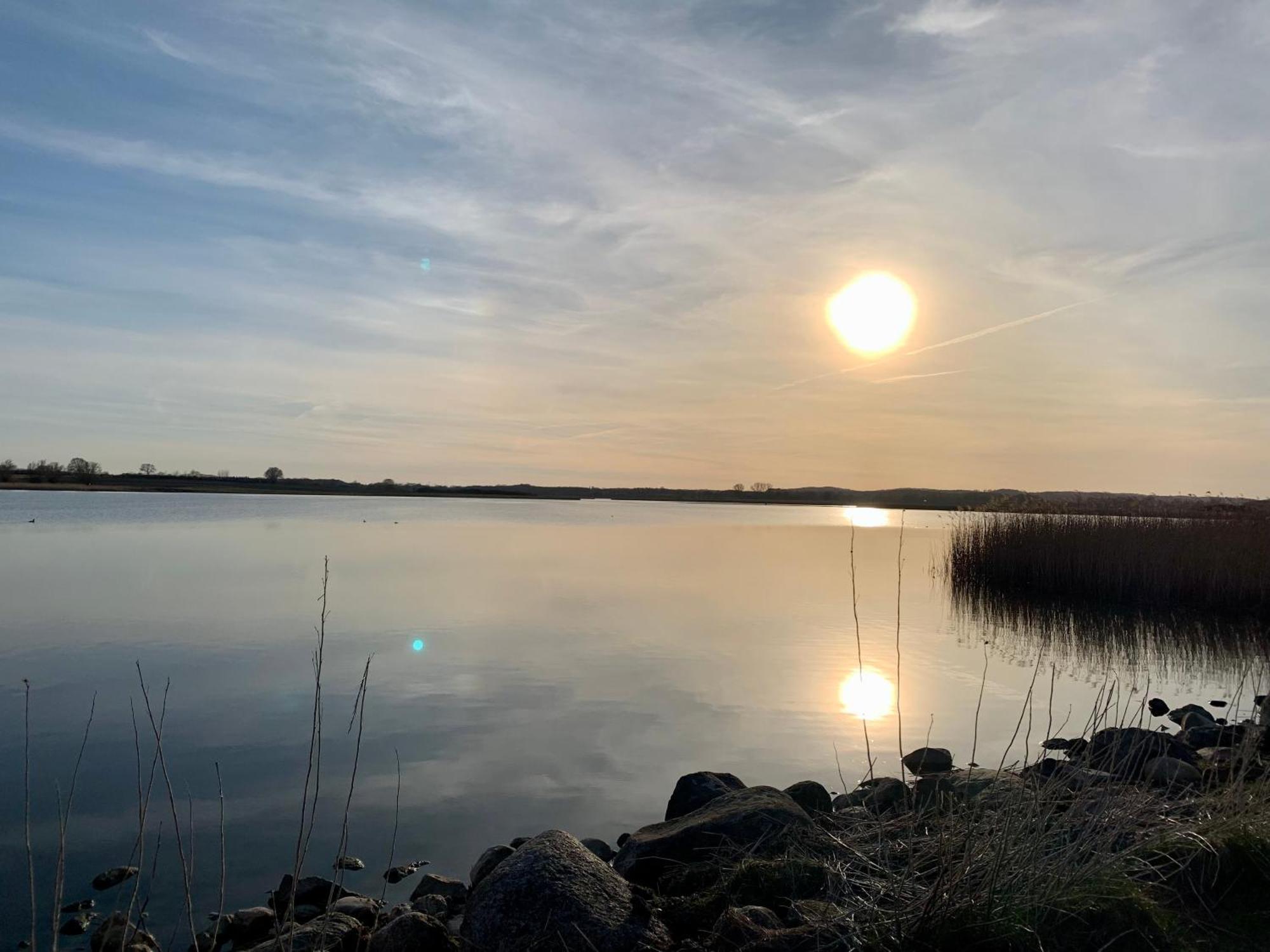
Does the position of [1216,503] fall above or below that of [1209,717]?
above

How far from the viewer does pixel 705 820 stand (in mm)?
5492

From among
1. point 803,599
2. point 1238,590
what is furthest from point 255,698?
point 1238,590

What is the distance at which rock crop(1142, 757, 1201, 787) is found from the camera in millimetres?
6781

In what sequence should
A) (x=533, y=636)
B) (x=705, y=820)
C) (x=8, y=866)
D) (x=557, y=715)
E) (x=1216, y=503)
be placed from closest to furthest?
(x=705, y=820) < (x=8, y=866) < (x=557, y=715) < (x=533, y=636) < (x=1216, y=503)

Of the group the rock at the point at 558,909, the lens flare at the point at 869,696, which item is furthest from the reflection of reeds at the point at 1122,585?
the rock at the point at 558,909

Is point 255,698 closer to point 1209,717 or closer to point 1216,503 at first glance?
point 1209,717

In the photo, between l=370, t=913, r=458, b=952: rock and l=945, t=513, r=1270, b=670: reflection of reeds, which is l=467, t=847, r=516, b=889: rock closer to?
l=370, t=913, r=458, b=952: rock

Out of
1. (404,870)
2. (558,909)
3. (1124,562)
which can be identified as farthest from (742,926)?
(1124,562)

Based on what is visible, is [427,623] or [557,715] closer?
[557,715]

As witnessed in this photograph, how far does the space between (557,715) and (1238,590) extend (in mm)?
15844

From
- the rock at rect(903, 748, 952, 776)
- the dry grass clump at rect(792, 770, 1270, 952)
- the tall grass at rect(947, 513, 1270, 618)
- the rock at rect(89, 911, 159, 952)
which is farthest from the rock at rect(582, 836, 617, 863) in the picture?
the tall grass at rect(947, 513, 1270, 618)

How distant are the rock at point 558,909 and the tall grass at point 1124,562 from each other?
60.5 ft

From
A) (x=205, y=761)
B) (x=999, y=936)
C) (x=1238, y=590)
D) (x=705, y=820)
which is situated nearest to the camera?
(x=999, y=936)

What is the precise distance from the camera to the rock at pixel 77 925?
207 inches
